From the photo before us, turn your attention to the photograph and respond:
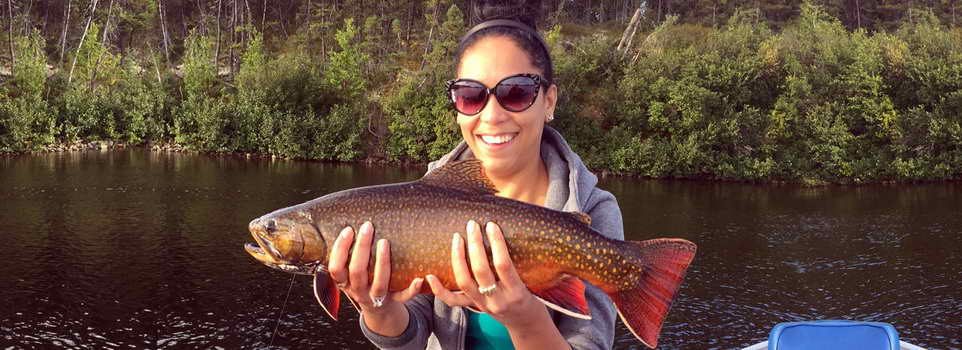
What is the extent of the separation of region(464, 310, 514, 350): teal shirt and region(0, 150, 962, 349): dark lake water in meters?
17.7

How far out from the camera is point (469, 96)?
12.1ft

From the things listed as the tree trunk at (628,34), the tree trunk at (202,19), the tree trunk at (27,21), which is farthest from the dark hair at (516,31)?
the tree trunk at (27,21)

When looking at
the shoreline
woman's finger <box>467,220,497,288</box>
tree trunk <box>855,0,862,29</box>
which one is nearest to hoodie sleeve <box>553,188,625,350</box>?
woman's finger <box>467,220,497,288</box>

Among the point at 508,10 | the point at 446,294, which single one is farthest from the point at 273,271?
the point at 446,294

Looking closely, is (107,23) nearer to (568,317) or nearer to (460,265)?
(568,317)

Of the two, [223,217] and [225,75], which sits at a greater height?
[225,75]

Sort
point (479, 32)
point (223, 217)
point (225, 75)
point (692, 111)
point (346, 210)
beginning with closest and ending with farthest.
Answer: point (346, 210) < point (479, 32) < point (223, 217) < point (692, 111) < point (225, 75)

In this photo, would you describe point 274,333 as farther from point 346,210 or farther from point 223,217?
point 346,210

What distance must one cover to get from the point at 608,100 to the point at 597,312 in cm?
5401

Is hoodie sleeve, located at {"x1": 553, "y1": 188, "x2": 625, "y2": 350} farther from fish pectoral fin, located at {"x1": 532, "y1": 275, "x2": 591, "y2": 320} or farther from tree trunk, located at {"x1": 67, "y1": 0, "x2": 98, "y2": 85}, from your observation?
tree trunk, located at {"x1": 67, "y1": 0, "x2": 98, "y2": 85}

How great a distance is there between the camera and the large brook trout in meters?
3.29

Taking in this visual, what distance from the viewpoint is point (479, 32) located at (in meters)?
3.73

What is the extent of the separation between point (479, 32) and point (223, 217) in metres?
32.9

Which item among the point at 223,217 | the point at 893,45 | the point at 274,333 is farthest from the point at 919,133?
the point at 274,333
